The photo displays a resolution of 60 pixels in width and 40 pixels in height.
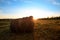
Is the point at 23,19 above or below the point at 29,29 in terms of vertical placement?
above

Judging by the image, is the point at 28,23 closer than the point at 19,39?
No

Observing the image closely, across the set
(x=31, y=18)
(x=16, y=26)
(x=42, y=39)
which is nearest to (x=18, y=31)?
(x=16, y=26)

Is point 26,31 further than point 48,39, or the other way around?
point 26,31

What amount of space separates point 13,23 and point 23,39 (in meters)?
4.57

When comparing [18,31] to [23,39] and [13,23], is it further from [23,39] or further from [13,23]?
[23,39]

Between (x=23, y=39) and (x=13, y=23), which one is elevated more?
(x=13, y=23)

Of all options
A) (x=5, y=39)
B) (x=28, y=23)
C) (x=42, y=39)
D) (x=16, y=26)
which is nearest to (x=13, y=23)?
(x=16, y=26)

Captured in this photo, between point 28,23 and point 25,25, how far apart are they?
37 cm

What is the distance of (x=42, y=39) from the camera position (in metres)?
9.63

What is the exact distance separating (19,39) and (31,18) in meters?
4.42

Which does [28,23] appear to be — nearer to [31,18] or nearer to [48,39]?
[31,18]

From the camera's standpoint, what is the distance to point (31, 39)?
986 centimetres

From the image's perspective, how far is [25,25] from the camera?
1377 cm

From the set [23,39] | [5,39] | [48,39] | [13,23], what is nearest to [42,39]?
[48,39]
